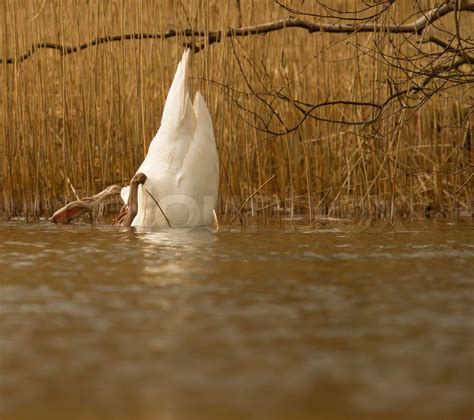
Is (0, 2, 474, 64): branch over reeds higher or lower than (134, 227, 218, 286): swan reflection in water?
higher

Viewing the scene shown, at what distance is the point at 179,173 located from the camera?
16.7ft

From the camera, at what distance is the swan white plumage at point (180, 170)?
506cm

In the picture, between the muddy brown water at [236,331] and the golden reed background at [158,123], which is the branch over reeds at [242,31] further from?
the muddy brown water at [236,331]

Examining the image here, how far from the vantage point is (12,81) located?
6727 mm

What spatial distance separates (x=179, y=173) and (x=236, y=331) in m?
2.59

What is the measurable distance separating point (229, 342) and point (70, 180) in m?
4.19

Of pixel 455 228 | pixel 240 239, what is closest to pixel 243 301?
pixel 240 239

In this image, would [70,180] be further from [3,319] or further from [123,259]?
[3,319]

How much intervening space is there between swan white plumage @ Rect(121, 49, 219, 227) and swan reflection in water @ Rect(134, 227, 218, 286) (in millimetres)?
73

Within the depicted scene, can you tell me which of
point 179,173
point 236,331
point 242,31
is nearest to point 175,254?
point 179,173

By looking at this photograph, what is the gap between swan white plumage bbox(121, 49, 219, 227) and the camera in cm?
506

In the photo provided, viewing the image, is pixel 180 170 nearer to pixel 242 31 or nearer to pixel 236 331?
pixel 242 31

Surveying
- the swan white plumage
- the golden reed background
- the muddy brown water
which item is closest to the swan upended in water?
the swan white plumage

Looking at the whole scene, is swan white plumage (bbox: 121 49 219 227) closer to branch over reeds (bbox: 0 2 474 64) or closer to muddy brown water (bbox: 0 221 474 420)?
muddy brown water (bbox: 0 221 474 420)
